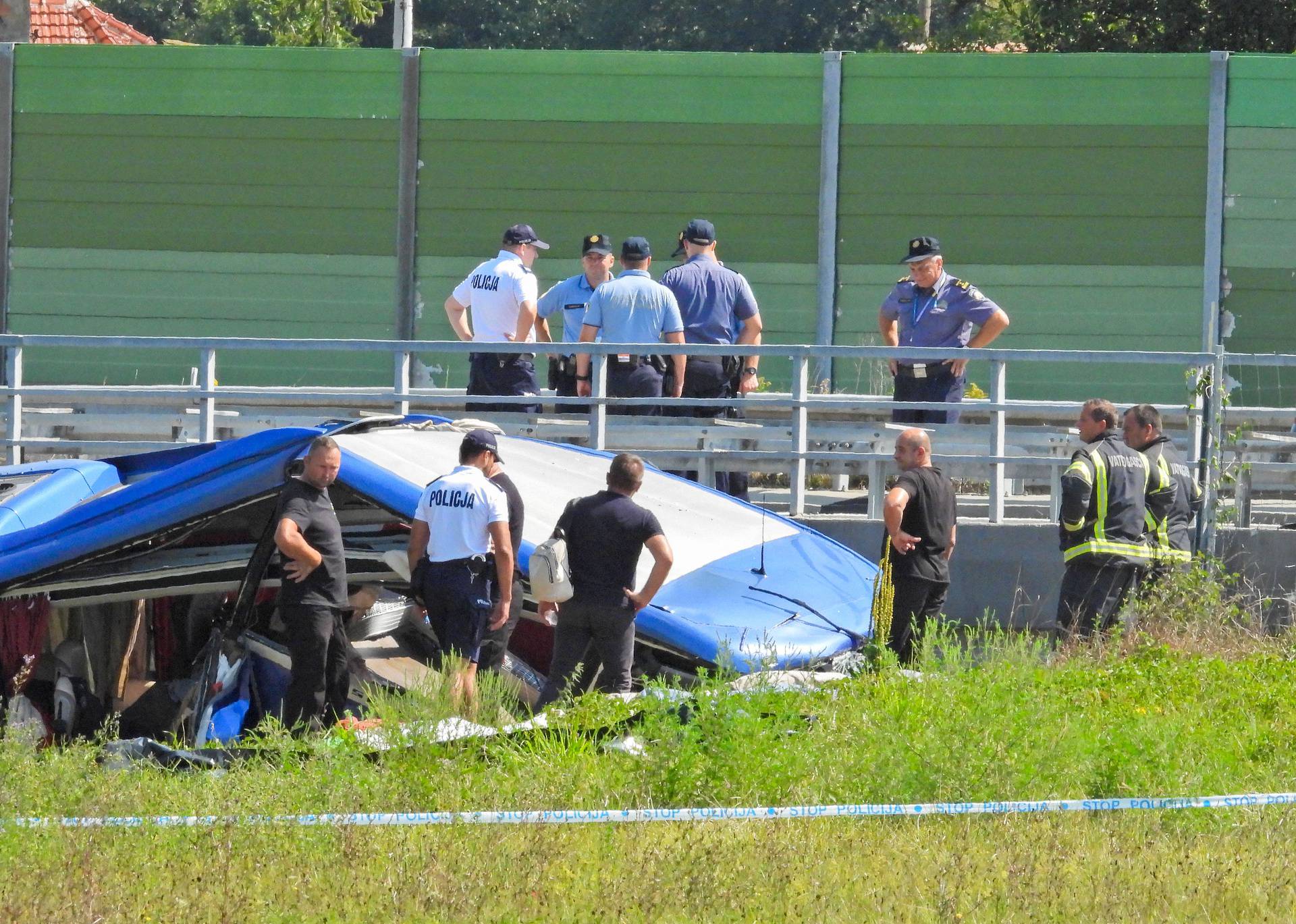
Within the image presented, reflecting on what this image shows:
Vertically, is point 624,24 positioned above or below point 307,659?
above

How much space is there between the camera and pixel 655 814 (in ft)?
21.5

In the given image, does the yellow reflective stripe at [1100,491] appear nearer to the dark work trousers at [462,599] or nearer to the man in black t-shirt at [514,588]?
the man in black t-shirt at [514,588]

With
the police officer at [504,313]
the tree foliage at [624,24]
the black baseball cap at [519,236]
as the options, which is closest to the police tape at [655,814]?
the police officer at [504,313]

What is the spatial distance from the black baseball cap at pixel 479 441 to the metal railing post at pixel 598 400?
107 inches

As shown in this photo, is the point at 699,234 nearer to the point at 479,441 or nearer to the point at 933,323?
the point at 933,323

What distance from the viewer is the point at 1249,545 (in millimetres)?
11180

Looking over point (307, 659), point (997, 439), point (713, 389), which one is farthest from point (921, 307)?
point (307, 659)

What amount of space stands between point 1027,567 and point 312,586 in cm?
→ 484

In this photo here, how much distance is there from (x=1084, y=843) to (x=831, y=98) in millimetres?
11297

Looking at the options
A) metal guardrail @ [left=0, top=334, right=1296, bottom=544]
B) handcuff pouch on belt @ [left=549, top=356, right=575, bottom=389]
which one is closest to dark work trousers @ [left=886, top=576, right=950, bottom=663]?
metal guardrail @ [left=0, top=334, right=1296, bottom=544]

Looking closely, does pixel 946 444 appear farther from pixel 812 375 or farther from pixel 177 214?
pixel 177 214

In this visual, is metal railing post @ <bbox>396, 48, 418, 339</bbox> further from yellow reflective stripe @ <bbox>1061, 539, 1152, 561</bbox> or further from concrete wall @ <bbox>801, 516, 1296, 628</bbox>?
yellow reflective stripe @ <bbox>1061, 539, 1152, 561</bbox>

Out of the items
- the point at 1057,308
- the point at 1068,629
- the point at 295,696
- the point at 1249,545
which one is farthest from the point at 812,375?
the point at 295,696

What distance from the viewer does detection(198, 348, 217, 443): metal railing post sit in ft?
38.8
